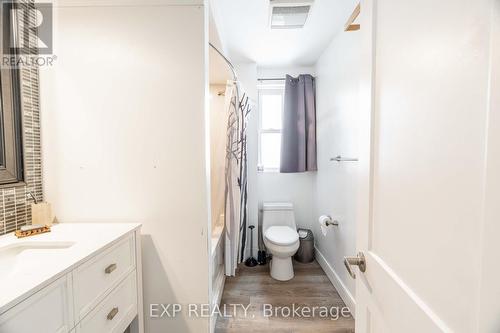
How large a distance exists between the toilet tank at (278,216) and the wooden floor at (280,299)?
1.64 ft

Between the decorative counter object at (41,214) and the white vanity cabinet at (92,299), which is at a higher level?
the decorative counter object at (41,214)

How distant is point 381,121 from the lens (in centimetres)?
72

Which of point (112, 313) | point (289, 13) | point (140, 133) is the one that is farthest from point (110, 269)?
point (289, 13)

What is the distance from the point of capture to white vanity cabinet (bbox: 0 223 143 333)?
70 centimetres

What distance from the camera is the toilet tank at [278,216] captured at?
9.09 feet

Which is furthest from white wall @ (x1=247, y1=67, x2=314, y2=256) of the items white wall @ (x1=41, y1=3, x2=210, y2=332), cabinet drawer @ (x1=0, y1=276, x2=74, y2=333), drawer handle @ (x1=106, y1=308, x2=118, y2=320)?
cabinet drawer @ (x1=0, y1=276, x2=74, y2=333)

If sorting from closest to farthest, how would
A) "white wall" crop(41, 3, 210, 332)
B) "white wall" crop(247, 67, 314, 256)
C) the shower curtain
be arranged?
"white wall" crop(41, 3, 210, 332) → the shower curtain → "white wall" crop(247, 67, 314, 256)

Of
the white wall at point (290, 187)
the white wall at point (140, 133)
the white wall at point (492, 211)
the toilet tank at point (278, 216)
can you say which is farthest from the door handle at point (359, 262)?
the white wall at point (290, 187)

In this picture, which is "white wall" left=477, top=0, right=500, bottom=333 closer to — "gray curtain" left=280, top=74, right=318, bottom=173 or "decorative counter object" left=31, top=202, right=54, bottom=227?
"decorative counter object" left=31, top=202, right=54, bottom=227

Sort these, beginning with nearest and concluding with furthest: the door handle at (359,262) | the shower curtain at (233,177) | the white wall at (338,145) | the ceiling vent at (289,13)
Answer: the door handle at (359,262) → the ceiling vent at (289,13) → the white wall at (338,145) → the shower curtain at (233,177)

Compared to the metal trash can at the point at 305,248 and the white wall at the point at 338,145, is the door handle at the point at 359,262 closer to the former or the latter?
the white wall at the point at 338,145

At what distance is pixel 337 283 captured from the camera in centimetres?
218

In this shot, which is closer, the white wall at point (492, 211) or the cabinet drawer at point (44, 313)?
the white wall at point (492, 211)

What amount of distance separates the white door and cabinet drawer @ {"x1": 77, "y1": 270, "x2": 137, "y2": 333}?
108cm
